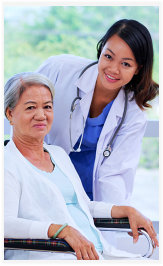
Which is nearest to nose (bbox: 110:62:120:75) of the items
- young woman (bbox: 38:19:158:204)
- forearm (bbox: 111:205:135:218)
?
young woman (bbox: 38:19:158:204)

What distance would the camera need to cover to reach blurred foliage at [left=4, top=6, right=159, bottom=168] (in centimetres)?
643

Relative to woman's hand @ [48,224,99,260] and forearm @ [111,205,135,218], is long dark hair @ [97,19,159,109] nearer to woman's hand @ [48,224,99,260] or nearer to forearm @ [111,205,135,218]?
forearm @ [111,205,135,218]

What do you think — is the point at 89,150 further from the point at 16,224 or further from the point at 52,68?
the point at 16,224

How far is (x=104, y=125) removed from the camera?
80.8 inches

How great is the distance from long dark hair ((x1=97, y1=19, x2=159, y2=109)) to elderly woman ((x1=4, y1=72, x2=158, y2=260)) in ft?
1.35

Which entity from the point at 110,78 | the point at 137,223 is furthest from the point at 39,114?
the point at 137,223

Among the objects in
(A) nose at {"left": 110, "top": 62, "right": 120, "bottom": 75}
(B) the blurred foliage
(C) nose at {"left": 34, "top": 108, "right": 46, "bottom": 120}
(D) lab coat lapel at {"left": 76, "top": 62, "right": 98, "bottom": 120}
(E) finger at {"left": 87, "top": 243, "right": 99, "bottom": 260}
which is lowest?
(E) finger at {"left": 87, "top": 243, "right": 99, "bottom": 260}

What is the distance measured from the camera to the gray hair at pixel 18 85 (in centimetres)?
169

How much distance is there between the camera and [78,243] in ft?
4.71

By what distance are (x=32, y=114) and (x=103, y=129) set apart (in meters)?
0.49

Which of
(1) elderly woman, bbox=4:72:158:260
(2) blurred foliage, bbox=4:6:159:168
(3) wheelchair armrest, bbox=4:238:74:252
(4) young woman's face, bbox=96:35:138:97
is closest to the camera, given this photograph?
(3) wheelchair armrest, bbox=4:238:74:252

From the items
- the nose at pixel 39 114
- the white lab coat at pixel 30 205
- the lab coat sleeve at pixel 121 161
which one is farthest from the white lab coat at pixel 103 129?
the nose at pixel 39 114

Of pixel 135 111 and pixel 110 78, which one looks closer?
pixel 110 78

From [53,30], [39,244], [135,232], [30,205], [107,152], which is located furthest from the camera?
[53,30]
